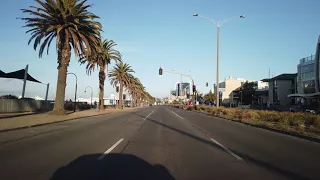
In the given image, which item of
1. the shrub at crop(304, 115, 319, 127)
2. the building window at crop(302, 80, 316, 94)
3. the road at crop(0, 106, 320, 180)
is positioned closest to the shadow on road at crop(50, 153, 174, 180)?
the road at crop(0, 106, 320, 180)

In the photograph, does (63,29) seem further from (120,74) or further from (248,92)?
(248,92)

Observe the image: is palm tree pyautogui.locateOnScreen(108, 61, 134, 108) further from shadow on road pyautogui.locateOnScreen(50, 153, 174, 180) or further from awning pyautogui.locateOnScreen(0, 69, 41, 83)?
shadow on road pyautogui.locateOnScreen(50, 153, 174, 180)

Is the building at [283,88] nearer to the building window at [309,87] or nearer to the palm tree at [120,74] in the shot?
the building window at [309,87]

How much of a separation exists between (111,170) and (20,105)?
138 feet

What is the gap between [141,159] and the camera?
10.3m

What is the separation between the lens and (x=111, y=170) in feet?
28.2

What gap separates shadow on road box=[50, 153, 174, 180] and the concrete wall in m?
36.4

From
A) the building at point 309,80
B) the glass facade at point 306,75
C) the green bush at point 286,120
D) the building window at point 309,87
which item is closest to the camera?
the green bush at point 286,120

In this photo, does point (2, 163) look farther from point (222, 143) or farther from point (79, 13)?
point (79, 13)

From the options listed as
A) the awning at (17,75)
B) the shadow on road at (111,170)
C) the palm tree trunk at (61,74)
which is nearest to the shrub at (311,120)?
the shadow on road at (111,170)

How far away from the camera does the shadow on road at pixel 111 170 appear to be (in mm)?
7871

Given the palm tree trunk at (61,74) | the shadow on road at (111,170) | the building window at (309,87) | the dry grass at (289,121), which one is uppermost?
the building window at (309,87)

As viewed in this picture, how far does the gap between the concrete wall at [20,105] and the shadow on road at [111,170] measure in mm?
36376

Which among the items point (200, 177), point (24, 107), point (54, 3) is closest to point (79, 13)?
point (54, 3)
